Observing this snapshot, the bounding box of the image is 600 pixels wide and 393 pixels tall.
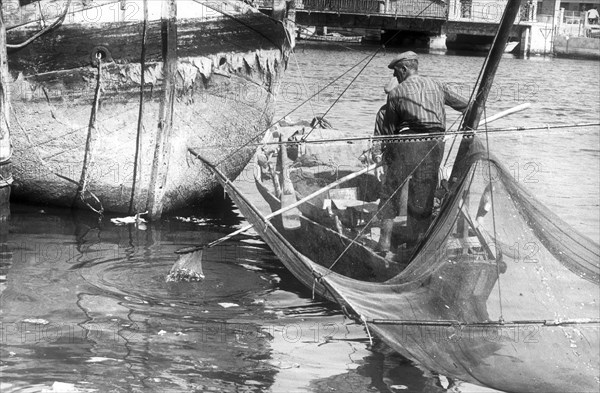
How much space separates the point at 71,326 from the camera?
25.5 feet

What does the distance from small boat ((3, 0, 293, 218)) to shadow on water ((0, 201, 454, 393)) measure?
99 cm

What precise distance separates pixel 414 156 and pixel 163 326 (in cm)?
241

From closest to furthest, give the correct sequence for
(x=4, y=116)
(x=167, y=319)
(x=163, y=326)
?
(x=163, y=326) → (x=167, y=319) → (x=4, y=116)

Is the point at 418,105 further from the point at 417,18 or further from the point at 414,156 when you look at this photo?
the point at 417,18

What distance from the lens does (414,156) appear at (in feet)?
26.1

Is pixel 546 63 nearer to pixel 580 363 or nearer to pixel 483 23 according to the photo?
pixel 483 23

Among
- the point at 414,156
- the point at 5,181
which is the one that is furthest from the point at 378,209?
the point at 5,181

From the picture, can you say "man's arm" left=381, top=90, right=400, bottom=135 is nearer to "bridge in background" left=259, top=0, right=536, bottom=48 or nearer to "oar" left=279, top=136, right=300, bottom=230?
"oar" left=279, top=136, right=300, bottom=230

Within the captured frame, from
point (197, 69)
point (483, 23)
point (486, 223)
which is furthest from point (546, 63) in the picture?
point (486, 223)

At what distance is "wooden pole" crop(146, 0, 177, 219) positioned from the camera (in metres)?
11.1

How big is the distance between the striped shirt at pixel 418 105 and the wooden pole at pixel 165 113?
3.28 m

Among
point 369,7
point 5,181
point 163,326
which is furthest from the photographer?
point 369,7

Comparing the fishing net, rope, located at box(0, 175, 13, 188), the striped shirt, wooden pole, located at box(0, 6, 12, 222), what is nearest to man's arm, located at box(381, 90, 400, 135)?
the striped shirt

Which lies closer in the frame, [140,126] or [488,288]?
[488,288]
